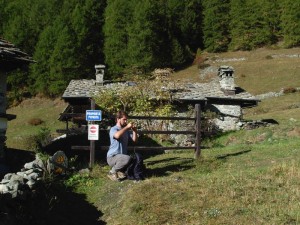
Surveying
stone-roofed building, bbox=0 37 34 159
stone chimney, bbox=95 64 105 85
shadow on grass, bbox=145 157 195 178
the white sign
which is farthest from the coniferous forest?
the white sign

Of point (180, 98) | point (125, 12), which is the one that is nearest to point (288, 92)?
point (180, 98)

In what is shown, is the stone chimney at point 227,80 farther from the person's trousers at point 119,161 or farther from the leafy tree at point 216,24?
the leafy tree at point 216,24

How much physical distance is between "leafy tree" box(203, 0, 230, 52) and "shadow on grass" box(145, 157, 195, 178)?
5723 cm

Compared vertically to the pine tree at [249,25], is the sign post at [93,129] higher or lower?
lower

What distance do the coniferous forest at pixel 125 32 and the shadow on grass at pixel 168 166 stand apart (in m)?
35.3

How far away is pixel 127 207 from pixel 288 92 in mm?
36059

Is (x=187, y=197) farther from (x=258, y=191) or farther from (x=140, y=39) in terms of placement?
(x=140, y=39)

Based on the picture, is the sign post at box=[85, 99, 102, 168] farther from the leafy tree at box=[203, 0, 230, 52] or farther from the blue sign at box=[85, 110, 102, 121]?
the leafy tree at box=[203, 0, 230, 52]

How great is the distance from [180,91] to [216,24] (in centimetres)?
4840

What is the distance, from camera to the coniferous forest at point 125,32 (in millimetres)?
51219

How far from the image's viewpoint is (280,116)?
2917cm

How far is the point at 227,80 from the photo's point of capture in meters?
26.9

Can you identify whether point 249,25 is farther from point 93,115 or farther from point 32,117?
point 93,115

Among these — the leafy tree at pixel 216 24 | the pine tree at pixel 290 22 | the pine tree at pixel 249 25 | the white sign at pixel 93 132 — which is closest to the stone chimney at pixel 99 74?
the white sign at pixel 93 132
